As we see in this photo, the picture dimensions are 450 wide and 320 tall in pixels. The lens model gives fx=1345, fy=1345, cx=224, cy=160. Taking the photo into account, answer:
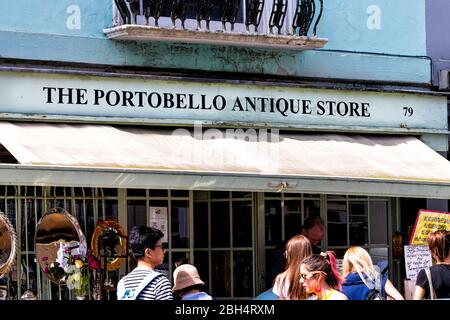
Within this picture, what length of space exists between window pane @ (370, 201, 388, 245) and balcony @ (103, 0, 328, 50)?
7.17ft

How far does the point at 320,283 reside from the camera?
9.52 metres

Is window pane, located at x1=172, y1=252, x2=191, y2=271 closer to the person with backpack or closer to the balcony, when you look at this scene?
the balcony

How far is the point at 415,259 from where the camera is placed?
1433 cm

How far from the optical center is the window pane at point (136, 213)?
45.6ft

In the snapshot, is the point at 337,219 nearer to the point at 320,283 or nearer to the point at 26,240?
the point at 26,240

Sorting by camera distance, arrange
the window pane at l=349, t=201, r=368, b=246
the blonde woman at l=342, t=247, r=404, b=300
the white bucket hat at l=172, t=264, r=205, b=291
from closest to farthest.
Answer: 1. the white bucket hat at l=172, t=264, r=205, b=291
2. the blonde woman at l=342, t=247, r=404, b=300
3. the window pane at l=349, t=201, r=368, b=246

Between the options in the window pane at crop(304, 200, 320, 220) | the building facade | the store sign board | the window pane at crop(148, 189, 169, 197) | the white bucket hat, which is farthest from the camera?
the window pane at crop(304, 200, 320, 220)

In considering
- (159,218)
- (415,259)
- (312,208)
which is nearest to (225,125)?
(159,218)

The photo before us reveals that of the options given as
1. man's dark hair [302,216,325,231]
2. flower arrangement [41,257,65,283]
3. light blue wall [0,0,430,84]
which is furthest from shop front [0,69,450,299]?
man's dark hair [302,216,325,231]

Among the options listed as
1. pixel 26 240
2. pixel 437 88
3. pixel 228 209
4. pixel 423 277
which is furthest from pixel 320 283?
pixel 437 88

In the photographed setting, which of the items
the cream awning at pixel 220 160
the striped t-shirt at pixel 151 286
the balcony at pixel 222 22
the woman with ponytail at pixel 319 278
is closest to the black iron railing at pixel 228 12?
the balcony at pixel 222 22

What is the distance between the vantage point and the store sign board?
43.2 feet

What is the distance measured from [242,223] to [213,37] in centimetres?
213

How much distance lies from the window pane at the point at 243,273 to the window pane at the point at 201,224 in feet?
1.28
